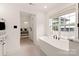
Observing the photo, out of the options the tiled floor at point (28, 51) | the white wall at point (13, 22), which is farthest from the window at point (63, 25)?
the tiled floor at point (28, 51)

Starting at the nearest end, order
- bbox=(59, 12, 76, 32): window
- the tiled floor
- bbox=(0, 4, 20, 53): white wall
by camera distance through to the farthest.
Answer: bbox=(59, 12, 76, 32): window < the tiled floor < bbox=(0, 4, 20, 53): white wall

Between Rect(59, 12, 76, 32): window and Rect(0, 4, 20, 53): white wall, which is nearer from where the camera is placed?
Rect(59, 12, 76, 32): window

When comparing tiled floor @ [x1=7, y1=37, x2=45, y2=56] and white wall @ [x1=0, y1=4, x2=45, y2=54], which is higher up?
white wall @ [x1=0, y1=4, x2=45, y2=54]

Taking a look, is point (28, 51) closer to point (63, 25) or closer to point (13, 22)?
point (13, 22)

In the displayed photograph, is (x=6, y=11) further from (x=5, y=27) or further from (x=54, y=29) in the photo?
(x=54, y=29)

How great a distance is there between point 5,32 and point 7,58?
3241 millimetres

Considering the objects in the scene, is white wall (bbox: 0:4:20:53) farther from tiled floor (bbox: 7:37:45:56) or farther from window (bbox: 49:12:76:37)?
window (bbox: 49:12:76:37)

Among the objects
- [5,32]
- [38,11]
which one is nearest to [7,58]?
[5,32]

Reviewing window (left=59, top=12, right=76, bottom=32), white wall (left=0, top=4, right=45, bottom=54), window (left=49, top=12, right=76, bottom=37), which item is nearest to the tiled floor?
white wall (left=0, top=4, right=45, bottom=54)

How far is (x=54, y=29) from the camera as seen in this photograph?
12.8 feet

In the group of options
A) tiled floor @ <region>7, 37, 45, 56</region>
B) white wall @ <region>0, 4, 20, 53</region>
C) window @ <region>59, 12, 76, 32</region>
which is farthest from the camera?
white wall @ <region>0, 4, 20, 53</region>

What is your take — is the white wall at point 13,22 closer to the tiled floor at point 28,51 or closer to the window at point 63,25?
the tiled floor at point 28,51

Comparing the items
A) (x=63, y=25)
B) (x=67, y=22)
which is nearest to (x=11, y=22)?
(x=63, y=25)

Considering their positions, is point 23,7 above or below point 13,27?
above
